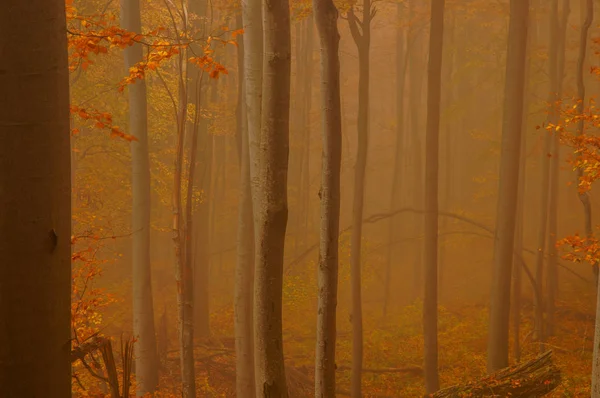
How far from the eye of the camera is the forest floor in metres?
12.7

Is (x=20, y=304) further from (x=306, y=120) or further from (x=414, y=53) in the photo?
(x=414, y=53)

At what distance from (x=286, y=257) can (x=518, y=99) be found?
13112 mm

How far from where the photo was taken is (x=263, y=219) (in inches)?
212

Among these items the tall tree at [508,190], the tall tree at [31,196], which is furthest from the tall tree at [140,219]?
the tall tree at [31,196]

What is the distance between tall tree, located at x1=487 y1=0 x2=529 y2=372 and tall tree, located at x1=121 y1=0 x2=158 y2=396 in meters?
7.18

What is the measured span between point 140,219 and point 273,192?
6716 millimetres

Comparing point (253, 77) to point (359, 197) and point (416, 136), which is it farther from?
point (416, 136)

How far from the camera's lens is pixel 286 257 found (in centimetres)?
2225

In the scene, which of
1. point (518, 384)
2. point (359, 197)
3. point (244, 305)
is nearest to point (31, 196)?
point (518, 384)

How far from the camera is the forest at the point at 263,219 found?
2.35 m

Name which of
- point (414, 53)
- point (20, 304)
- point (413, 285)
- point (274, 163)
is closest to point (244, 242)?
point (274, 163)

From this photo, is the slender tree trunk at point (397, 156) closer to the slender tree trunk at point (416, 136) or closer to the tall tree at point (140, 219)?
the slender tree trunk at point (416, 136)

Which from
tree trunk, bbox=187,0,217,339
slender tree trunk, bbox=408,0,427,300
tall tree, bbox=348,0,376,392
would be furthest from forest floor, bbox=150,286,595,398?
slender tree trunk, bbox=408,0,427,300

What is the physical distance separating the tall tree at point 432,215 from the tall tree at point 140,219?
5.98 meters
